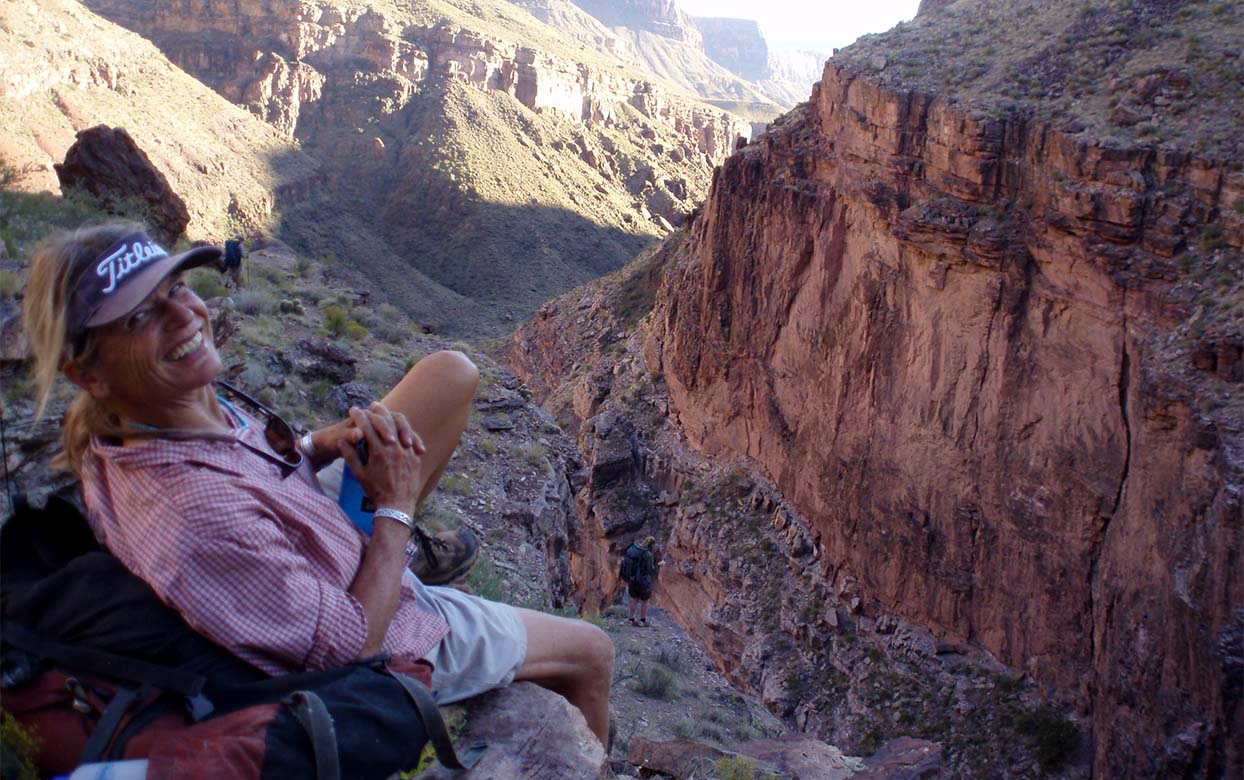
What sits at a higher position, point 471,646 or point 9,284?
point 9,284

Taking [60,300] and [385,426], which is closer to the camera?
[60,300]

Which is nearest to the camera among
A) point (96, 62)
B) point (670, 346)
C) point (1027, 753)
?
point (1027, 753)

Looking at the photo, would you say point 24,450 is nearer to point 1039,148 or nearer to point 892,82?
point 1039,148

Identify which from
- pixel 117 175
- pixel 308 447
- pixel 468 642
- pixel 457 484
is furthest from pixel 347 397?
pixel 117 175

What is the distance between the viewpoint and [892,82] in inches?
648

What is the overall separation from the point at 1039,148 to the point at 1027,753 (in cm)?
856

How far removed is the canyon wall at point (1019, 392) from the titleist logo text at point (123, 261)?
11307 mm

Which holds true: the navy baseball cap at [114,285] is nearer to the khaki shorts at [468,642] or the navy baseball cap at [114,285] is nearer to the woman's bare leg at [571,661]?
the khaki shorts at [468,642]

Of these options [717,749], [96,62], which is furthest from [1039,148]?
[96,62]

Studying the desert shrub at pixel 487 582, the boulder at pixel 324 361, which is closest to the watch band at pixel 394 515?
the desert shrub at pixel 487 582

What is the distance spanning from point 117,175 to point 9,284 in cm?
796

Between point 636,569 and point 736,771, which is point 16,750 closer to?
point 736,771

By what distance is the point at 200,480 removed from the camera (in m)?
2.21

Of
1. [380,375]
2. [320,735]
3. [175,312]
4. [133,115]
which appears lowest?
[380,375]
